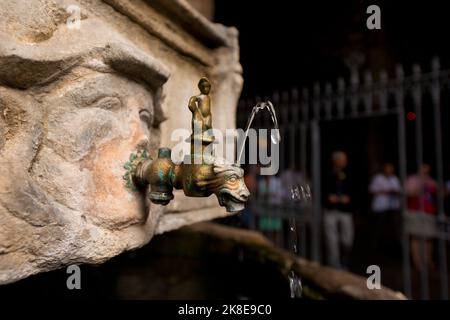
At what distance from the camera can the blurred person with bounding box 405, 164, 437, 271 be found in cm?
319

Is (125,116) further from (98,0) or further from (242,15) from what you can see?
(242,15)

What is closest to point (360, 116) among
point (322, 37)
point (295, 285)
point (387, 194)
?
point (387, 194)

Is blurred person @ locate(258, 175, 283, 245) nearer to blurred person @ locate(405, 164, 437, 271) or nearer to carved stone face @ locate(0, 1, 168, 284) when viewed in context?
blurred person @ locate(405, 164, 437, 271)

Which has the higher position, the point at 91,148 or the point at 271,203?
the point at 91,148

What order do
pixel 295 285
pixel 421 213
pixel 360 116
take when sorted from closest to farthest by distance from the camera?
pixel 295 285 → pixel 421 213 → pixel 360 116

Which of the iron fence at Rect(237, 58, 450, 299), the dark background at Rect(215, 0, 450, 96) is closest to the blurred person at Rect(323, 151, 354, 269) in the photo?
the iron fence at Rect(237, 58, 450, 299)

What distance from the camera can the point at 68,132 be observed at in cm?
90

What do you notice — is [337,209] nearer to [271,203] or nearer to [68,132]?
[271,203]

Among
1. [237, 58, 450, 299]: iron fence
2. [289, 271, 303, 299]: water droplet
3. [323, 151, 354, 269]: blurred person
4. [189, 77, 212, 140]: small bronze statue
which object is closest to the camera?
[189, 77, 212, 140]: small bronze statue

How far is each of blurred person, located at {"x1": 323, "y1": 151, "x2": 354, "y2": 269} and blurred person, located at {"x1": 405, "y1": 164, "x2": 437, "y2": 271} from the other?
0.53m

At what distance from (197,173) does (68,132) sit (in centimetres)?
34

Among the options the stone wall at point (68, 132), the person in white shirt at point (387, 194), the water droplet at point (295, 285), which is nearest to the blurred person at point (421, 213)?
the person in white shirt at point (387, 194)

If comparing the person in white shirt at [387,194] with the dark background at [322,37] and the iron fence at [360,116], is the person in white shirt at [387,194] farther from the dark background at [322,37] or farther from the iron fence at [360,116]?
the dark background at [322,37]

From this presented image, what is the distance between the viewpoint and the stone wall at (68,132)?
2.66 ft
